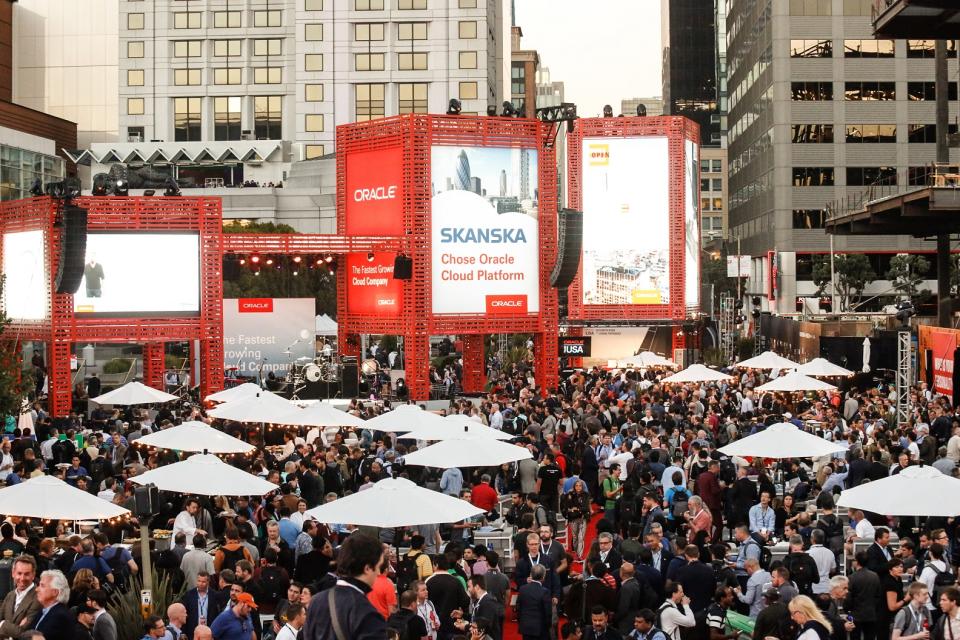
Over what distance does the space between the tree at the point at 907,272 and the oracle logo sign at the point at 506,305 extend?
45.5 meters

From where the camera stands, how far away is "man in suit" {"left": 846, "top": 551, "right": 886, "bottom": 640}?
1259 cm

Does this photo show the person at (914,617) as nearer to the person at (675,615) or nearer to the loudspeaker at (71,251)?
the person at (675,615)

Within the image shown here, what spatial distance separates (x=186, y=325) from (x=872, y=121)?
6386cm

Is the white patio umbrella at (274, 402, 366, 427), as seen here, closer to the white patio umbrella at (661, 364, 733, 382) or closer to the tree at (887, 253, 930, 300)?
the white patio umbrella at (661, 364, 733, 382)

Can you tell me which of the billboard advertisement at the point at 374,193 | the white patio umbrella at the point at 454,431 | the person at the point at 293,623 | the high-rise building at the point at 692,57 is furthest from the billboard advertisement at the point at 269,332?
the high-rise building at the point at 692,57

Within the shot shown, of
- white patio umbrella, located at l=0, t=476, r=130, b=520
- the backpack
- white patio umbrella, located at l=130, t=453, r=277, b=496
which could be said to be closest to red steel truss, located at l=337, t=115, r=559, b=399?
the backpack

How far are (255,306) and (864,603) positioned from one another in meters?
29.7

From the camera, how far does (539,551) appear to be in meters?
13.9

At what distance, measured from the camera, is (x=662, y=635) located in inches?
429

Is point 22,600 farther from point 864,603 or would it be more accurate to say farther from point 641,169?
point 641,169

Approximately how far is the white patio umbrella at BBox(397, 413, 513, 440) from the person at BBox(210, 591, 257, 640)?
9595 millimetres

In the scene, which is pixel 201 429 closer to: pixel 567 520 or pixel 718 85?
pixel 567 520

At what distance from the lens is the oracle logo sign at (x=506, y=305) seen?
40219 mm

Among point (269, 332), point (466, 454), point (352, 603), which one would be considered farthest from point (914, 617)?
point (269, 332)
